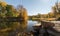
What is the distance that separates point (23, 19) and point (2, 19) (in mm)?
506

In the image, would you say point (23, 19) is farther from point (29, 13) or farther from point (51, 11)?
point (51, 11)

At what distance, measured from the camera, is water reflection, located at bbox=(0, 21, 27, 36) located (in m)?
3.92

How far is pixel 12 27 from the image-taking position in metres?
4.06

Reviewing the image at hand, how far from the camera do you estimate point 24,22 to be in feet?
12.6

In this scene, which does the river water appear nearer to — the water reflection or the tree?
the water reflection

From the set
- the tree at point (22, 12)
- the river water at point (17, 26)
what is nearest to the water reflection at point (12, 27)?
the river water at point (17, 26)

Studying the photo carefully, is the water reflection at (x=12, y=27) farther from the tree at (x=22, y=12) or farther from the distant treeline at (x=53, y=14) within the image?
the distant treeline at (x=53, y=14)

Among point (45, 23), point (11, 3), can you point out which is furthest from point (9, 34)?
point (45, 23)

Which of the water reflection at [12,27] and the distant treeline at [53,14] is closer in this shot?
the distant treeline at [53,14]

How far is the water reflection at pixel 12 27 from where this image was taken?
12.8 ft

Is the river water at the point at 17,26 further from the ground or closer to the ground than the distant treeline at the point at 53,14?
closer to the ground

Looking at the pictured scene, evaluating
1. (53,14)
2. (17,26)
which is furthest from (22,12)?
(53,14)

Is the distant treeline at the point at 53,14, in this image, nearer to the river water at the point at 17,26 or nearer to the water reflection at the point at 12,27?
the river water at the point at 17,26

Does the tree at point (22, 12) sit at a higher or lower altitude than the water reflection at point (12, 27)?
higher
